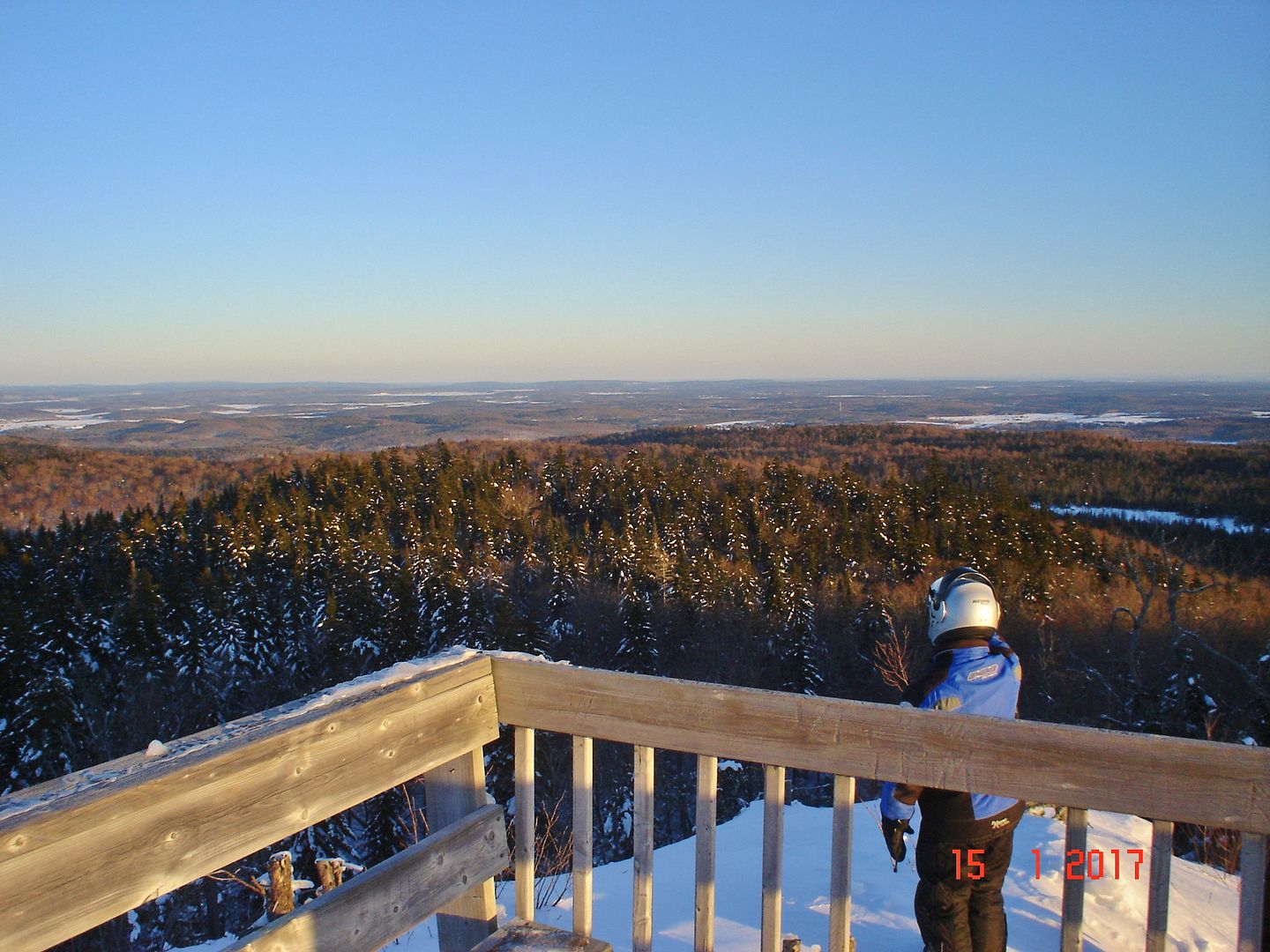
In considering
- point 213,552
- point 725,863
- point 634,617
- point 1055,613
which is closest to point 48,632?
point 213,552

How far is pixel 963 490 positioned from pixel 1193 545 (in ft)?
54.2

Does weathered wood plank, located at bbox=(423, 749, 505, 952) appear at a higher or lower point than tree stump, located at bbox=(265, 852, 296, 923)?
higher

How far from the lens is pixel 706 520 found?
2520 inches

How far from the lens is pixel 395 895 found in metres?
2.66

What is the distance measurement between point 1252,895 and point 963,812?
162 centimetres

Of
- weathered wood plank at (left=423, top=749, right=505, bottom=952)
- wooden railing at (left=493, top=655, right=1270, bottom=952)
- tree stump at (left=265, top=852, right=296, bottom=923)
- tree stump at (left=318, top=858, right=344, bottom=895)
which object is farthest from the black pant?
tree stump at (left=265, top=852, right=296, bottom=923)

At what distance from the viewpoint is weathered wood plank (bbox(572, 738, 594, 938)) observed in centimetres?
290

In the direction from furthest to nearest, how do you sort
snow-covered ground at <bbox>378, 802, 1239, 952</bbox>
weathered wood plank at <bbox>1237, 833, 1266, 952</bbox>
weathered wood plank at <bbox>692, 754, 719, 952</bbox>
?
snow-covered ground at <bbox>378, 802, 1239, 952</bbox> < weathered wood plank at <bbox>692, 754, 719, 952</bbox> < weathered wood plank at <bbox>1237, 833, 1266, 952</bbox>

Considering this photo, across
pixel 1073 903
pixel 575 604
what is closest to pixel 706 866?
pixel 1073 903

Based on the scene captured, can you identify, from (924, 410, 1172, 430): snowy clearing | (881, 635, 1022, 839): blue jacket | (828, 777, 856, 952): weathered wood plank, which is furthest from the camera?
(924, 410, 1172, 430): snowy clearing

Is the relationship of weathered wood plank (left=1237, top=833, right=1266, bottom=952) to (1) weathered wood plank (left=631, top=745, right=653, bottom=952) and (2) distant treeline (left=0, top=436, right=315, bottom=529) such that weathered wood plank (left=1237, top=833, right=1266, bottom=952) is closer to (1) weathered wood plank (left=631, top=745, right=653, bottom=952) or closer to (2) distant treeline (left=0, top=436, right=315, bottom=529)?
(1) weathered wood plank (left=631, top=745, right=653, bottom=952)

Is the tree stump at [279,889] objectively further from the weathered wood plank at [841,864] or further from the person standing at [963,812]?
the weathered wood plank at [841,864]

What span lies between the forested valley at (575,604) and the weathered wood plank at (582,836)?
15.4 meters

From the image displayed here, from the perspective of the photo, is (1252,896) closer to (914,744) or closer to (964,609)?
(914,744)
